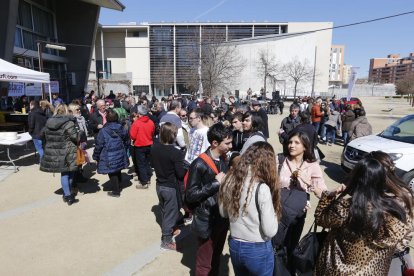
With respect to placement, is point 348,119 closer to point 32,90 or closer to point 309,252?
point 309,252

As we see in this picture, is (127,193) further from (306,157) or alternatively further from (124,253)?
(306,157)

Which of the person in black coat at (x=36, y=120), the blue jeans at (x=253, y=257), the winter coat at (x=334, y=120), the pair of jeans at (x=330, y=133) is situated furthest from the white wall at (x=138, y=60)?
the blue jeans at (x=253, y=257)

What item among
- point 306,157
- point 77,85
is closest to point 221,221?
point 306,157

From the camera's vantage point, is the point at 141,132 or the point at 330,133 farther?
the point at 330,133

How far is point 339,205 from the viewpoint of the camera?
2086mm

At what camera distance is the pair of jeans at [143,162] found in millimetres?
6262

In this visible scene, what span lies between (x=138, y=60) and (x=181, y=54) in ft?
28.2

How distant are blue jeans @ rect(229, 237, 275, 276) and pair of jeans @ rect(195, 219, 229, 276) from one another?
2.04ft

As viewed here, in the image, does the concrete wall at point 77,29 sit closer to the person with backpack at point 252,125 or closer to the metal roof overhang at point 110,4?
the metal roof overhang at point 110,4

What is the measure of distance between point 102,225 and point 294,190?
335 cm

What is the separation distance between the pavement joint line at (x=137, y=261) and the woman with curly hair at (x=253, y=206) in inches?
75.0

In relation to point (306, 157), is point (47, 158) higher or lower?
lower

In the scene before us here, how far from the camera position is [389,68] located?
542 ft

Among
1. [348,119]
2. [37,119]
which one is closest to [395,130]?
[348,119]
